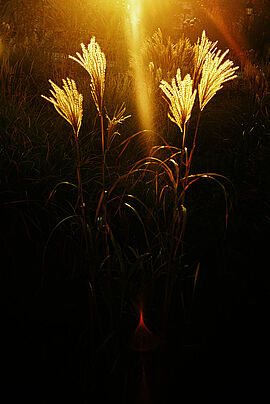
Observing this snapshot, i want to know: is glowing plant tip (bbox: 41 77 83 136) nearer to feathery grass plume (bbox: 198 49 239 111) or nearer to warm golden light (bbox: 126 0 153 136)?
feathery grass plume (bbox: 198 49 239 111)

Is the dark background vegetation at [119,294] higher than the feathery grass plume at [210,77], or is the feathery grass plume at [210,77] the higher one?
the feathery grass plume at [210,77]

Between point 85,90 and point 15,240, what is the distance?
8.04 feet

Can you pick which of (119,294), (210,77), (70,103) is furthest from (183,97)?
(119,294)

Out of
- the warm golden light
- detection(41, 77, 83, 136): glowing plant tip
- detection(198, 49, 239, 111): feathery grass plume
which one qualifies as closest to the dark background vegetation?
detection(41, 77, 83, 136): glowing plant tip

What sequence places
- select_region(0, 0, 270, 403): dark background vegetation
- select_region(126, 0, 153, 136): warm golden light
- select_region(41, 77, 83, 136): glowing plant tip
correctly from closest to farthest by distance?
select_region(41, 77, 83, 136): glowing plant tip < select_region(0, 0, 270, 403): dark background vegetation < select_region(126, 0, 153, 136): warm golden light

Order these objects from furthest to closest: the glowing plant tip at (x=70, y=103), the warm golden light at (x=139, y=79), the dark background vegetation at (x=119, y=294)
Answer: the warm golden light at (x=139, y=79) < the dark background vegetation at (x=119, y=294) < the glowing plant tip at (x=70, y=103)

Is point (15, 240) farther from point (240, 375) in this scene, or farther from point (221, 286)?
point (240, 375)

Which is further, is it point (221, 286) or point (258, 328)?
point (221, 286)

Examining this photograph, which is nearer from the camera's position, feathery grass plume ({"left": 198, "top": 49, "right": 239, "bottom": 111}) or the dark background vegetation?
feathery grass plume ({"left": 198, "top": 49, "right": 239, "bottom": 111})

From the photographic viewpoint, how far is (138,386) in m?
1.55

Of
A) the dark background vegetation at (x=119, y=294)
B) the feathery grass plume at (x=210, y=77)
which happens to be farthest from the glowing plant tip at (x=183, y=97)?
the dark background vegetation at (x=119, y=294)

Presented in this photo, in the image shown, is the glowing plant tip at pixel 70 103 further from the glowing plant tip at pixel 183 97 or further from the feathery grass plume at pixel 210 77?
the feathery grass plume at pixel 210 77

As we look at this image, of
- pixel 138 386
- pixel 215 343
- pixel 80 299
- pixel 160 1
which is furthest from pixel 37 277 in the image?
pixel 160 1

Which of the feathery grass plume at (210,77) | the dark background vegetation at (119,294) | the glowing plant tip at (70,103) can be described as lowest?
the dark background vegetation at (119,294)
